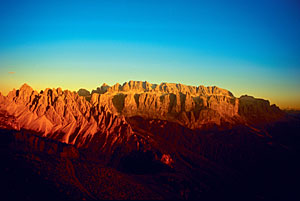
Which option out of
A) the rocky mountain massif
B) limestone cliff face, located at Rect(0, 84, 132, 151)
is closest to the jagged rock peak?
limestone cliff face, located at Rect(0, 84, 132, 151)

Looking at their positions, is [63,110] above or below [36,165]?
above

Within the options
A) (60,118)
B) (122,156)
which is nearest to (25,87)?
(60,118)

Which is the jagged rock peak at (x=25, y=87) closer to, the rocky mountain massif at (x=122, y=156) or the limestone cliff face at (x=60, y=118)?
the limestone cliff face at (x=60, y=118)

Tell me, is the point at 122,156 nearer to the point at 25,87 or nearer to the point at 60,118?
the point at 60,118

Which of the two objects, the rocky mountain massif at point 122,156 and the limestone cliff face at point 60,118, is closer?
the rocky mountain massif at point 122,156

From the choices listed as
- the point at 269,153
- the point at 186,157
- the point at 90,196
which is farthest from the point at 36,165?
the point at 269,153

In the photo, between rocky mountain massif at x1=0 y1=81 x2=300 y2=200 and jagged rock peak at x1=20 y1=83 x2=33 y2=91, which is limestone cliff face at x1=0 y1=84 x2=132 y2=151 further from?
rocky mountain massif at x1=0 y1=81 x2=300 y2=200

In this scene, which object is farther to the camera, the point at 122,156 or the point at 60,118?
the point at 60,118

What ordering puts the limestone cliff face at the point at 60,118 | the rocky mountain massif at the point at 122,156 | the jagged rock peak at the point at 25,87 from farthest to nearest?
the jagged rock peak at the point at 25,87
the limestone cliff face at the point at 60,118
the rocky mountain massif at the point at 122,156

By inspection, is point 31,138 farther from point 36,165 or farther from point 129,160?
point 129,160

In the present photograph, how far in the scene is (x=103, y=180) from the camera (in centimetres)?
5281

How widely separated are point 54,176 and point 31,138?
31.1 metres

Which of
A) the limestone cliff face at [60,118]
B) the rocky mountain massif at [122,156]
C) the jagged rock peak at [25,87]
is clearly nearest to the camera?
the rocky mountain massif at [122,156]

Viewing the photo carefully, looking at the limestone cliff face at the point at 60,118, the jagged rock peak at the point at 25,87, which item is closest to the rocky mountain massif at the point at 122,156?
the limestone cliff face at the point at 60,118
